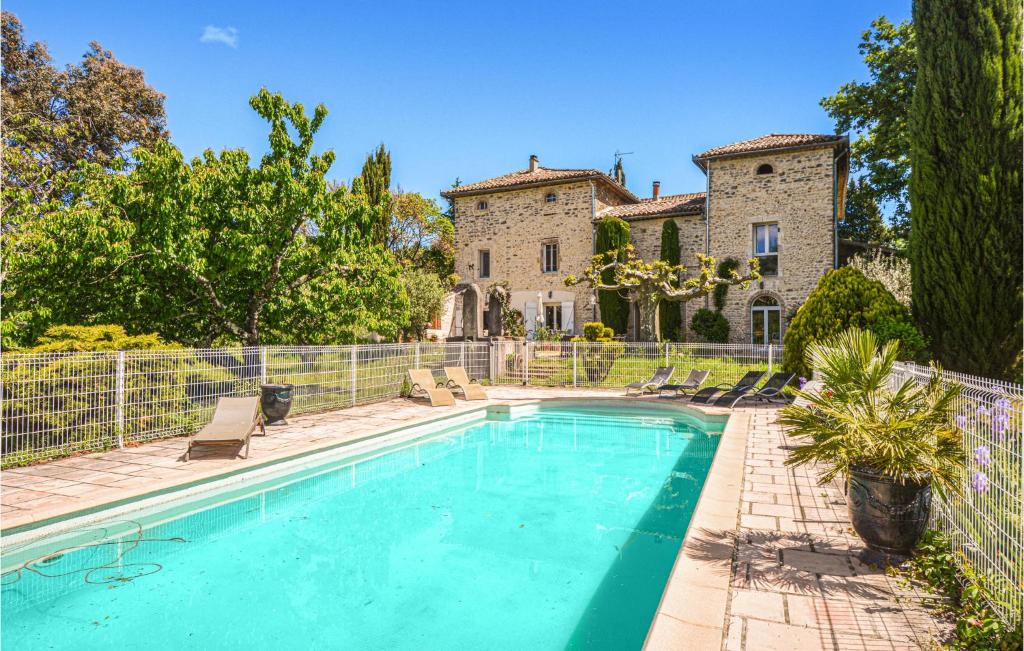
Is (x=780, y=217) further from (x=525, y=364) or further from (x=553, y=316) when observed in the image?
(x=525, y=364)

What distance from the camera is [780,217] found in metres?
21.1

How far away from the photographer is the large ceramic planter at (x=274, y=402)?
9.05 m

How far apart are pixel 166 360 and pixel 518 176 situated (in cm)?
2149

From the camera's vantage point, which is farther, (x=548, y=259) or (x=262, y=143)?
(x=548, y=259)

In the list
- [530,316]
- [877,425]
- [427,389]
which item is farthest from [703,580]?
[530,316]

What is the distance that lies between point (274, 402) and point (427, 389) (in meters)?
3.67

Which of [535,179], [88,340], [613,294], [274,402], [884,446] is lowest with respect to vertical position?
[274,402]

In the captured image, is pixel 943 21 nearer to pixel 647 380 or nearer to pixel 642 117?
pixel 642 117

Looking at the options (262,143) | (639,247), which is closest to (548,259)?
(639,247)

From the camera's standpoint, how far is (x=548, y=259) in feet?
84.6

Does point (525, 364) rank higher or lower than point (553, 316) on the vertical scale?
lower

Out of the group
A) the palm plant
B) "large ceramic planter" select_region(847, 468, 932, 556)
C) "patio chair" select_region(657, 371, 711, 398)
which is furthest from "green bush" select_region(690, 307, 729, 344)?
"large ceramic planter" select_region(847, 468, 932, 556)

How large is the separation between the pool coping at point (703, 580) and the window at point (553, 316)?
64.4 ft

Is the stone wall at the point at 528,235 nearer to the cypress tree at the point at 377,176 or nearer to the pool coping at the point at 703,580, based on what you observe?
the cypress tree at the point at 377,176
